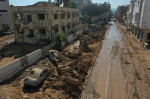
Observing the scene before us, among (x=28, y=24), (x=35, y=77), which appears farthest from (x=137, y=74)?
(x=28, y=24)

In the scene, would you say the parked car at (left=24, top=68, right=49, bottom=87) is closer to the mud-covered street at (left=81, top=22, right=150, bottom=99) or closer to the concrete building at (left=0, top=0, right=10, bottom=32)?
the mud-covered street at (left=81, top=22, right=150, bottom=99)

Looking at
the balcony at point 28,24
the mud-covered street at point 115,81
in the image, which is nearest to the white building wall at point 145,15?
the mud-covered street at point 115,81

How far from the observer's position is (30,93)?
11672 mm

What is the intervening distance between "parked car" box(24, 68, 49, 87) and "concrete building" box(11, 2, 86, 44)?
15.3 m

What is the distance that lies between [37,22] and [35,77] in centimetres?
1797

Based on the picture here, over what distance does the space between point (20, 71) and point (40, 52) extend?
5259 millimetres

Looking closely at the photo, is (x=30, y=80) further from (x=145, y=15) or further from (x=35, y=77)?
(x=145, y=15)

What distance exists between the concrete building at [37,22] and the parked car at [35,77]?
15326 millimetres

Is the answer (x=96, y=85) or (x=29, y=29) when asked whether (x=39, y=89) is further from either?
(x=29, y=29)

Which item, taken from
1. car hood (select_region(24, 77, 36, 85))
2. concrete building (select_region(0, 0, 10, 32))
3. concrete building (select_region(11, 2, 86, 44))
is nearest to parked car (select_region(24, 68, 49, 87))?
car hood (select_region(24, 77, 36, 85))

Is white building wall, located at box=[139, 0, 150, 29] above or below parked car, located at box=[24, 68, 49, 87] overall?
above

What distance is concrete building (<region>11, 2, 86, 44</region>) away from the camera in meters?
26.5

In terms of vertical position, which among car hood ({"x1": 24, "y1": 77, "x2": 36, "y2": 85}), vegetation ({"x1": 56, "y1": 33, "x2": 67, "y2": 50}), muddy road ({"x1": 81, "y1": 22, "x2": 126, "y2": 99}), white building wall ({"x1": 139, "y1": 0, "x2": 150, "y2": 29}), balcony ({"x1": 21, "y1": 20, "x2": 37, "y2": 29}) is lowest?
muddy road ({"x1": 81, "y1": 22, "x2": 126, "y2": 99})

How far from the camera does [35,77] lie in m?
12.6
